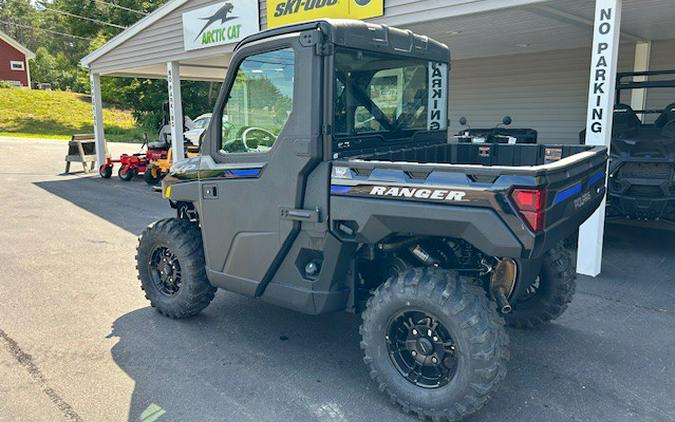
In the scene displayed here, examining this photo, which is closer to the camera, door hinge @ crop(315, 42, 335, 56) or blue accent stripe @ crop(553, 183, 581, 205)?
blue accent stripe @ crop(553, 183, 581, 205)

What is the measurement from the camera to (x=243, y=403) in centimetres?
325

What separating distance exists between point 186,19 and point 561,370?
10.5 metres

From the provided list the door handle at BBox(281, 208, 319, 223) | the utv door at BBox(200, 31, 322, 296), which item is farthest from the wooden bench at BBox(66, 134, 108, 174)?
the door handle at BBox(281, 208, 319, 223)

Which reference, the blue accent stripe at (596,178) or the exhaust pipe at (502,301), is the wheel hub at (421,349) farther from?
the blue accent stripe at (596,178)

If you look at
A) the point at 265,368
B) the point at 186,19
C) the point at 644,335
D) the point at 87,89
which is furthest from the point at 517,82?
the point at 87,89

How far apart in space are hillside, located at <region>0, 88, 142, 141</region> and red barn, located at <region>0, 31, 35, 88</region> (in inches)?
412

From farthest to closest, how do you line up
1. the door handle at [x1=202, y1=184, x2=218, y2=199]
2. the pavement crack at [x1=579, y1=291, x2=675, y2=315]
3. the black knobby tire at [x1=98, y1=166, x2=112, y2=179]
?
the black knobby tire at [x1=98, y1=166, x2=112, y2=179]
the pavement crack at [x1=579, y1=291, x2=675, y2=315]
the door handle at [x1=202, y1=184, x2=218, y2=199]

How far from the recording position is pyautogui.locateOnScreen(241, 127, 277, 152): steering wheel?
3.55m

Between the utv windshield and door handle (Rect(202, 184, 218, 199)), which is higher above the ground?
the utv windshield

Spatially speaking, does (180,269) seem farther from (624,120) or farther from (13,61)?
(13,61)

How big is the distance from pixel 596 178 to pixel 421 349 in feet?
5.97

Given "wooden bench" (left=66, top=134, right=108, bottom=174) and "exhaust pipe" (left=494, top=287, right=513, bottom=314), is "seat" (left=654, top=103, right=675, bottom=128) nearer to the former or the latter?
"exhaust pipe" (left=494, top=287, right=513, bottom=314)

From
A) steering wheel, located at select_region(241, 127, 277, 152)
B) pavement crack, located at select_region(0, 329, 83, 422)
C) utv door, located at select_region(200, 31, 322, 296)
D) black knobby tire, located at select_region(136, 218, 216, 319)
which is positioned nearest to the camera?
pavement crack, located at select_region(0, 329, 83, 422)

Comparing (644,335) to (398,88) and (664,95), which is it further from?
(664,95)
